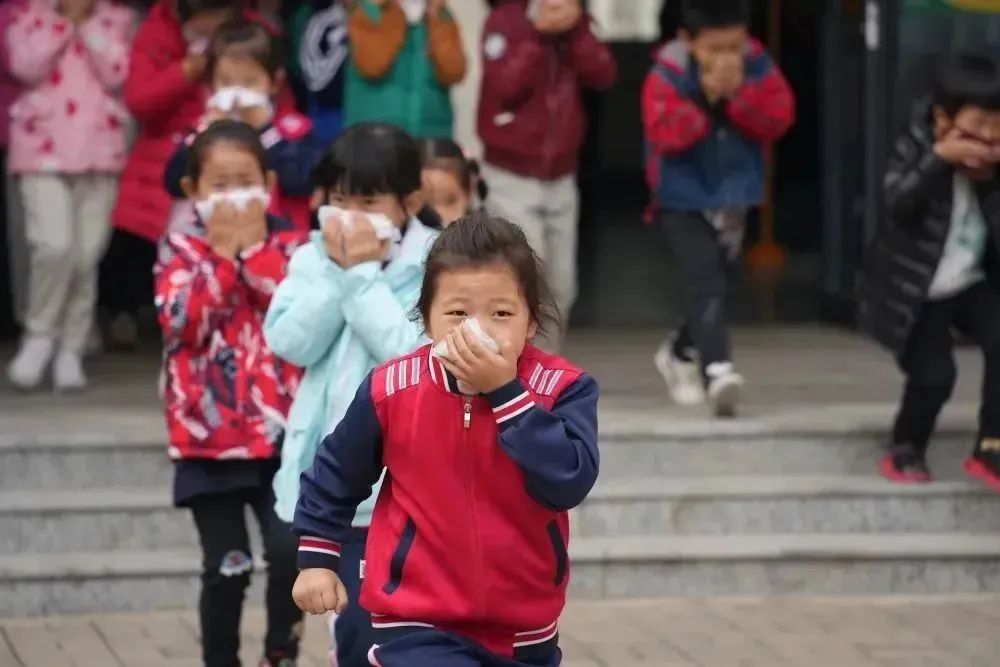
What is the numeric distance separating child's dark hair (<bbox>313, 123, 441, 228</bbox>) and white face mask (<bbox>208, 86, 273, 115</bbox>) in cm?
178

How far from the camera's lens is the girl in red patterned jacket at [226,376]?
A: 16.8 feet

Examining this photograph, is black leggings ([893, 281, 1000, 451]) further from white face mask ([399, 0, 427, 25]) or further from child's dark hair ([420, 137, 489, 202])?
white face mask ([399, 0, 427, 25])

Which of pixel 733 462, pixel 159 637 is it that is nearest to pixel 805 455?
pixel 733 462

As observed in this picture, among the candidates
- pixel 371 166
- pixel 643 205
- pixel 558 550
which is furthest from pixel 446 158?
pixel 643 205

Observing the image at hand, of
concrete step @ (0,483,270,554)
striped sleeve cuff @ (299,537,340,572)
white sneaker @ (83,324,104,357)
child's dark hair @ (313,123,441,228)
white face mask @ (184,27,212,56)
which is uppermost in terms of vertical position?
child's dark hair @ (313,123,441,228)

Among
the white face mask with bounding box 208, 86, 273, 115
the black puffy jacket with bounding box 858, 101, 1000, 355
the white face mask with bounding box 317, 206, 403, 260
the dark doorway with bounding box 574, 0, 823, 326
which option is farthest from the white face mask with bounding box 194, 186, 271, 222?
the dark doorway with bounding box 574, 0, 823, 326

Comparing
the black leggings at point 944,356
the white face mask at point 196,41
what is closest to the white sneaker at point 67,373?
the white face mask at point 196,41

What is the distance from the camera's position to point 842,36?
10352 millimetres

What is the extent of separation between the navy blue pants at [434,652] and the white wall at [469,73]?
5.66 metres

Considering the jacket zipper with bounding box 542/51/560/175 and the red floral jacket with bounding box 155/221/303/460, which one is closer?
the red floral jacket with bounding box 155/221/303/460

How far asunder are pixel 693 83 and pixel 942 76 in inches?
43.6

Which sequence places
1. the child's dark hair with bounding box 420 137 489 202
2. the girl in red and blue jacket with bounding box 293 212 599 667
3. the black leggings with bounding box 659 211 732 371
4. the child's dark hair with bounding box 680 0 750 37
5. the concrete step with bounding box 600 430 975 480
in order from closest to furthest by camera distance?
the girl in red and blue jacket with bounding box 293 212 599 667 < the child's dark hair with bounding box 420 137 489 202 < the concrete step with bounding box 600 430 975 480 < the child's dark hair with bounding box 680 0 750 37 < the black leggings with bounding box 659 211 732 371

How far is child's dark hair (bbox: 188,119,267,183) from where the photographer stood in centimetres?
520

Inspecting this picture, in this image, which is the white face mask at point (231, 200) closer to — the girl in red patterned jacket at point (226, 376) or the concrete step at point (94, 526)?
the girl in red patterned jacket at point (226, 376)
